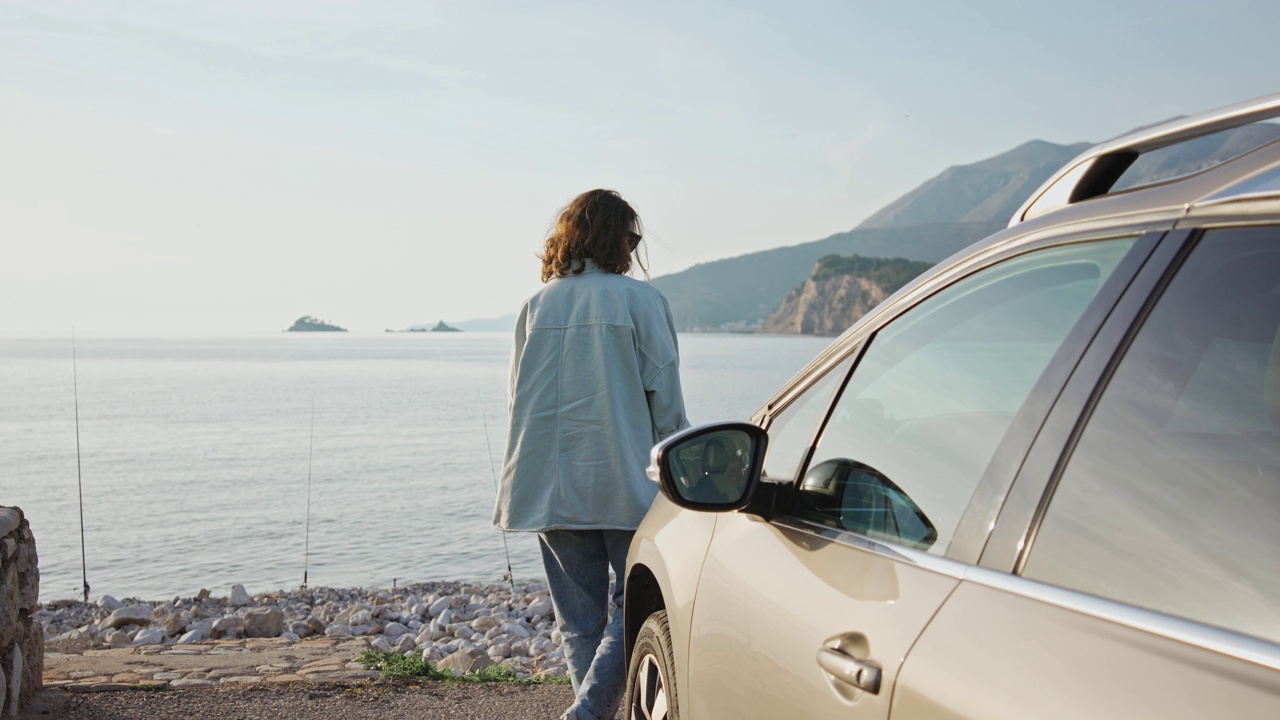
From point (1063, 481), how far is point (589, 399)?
2.96 m

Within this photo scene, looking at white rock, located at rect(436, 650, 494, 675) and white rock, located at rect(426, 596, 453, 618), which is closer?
white rock, located at rect(436, 650, 494, 675)

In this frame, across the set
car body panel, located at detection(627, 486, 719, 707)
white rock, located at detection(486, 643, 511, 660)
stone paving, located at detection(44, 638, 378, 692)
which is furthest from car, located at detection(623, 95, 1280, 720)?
white rock, located at detection(486, 643, 511, 660)

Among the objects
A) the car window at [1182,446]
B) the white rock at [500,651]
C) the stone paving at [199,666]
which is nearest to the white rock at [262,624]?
the stone paving at [199,666]

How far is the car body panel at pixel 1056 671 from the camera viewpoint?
1110mm

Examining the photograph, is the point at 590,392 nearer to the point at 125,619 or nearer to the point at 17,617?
the point at 17,617

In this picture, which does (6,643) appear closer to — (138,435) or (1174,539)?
(1174,539)

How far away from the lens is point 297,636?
30.8 feet

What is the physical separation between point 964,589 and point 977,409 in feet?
1.18

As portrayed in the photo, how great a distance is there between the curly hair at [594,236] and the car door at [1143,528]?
117 inches

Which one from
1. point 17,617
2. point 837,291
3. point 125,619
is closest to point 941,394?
point 17,617

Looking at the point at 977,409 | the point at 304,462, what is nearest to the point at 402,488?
the point at 304,462

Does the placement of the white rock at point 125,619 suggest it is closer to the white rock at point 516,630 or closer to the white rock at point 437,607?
the white rock at point 437,607

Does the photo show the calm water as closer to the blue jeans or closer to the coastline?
the coastline

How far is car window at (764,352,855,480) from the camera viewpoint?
2443 millimetres
